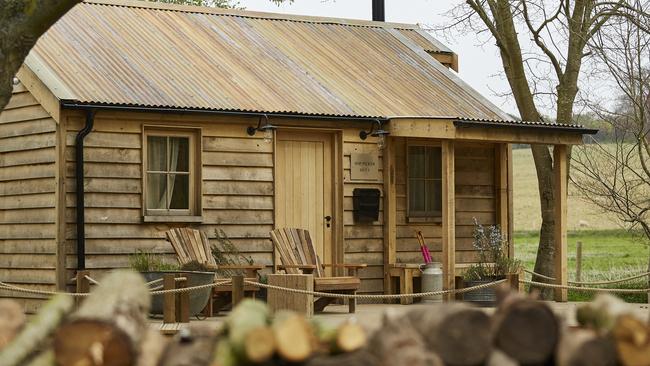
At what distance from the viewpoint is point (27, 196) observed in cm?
1480

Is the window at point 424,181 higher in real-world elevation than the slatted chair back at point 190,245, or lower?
higher

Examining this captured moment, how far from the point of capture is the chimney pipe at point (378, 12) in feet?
66.8

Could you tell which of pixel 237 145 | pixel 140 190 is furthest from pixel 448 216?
pixel 140 190

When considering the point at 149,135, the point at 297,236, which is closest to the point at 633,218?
the point at 297,236

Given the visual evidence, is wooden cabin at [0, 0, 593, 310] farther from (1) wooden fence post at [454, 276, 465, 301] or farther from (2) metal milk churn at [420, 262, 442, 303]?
(1) wooden fence post at [454, 276, 465, 301]

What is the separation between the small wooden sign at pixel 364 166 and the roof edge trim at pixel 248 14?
10.6 ft

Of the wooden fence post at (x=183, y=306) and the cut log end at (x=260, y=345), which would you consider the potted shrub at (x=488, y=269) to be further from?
the cut log end at (x=260, y=345)

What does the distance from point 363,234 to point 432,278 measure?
112 centimetres

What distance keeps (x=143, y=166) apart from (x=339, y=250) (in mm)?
2773

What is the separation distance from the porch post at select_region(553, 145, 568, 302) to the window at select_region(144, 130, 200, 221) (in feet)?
14.7

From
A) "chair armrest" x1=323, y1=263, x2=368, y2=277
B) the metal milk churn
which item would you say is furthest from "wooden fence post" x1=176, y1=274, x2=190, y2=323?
the metal milk churn

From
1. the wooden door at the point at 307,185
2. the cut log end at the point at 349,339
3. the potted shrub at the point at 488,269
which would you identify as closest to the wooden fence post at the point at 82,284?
the wooden door at the point at 307,185

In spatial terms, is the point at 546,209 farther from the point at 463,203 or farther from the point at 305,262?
the point at 305,262

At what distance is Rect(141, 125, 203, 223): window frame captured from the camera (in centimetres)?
1484
